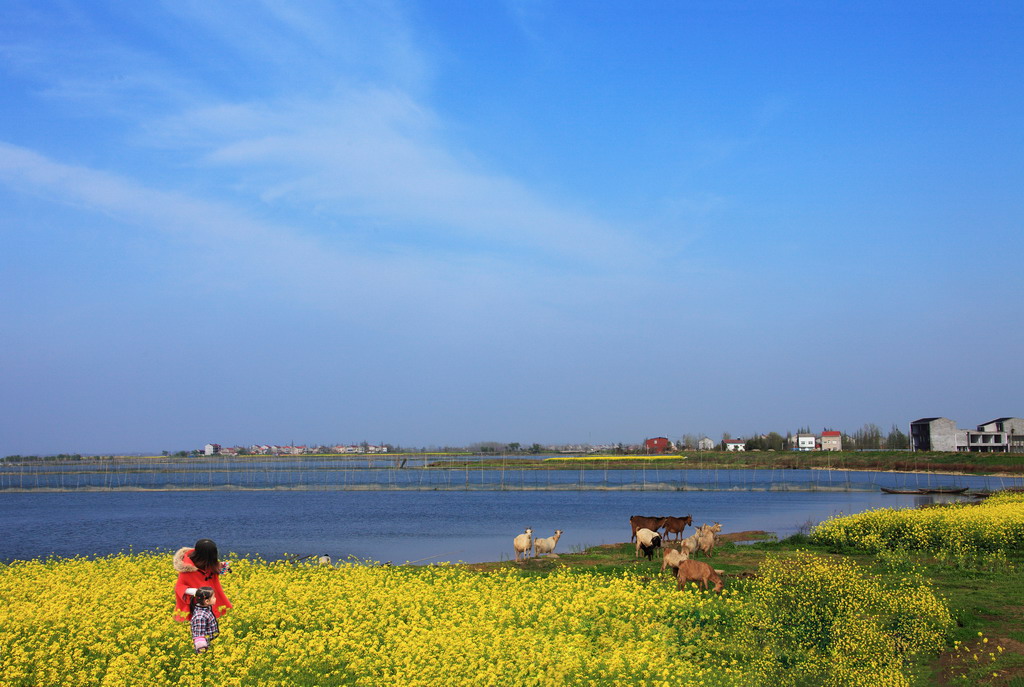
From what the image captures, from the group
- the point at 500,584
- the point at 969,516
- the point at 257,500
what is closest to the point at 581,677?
the point at 500,584

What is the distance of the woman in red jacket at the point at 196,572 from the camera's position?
31.2 ft

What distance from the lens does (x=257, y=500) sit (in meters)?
68.5

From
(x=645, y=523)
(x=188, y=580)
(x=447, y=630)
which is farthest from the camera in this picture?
(x=645, y=523)

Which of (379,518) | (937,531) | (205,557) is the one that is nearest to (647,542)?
(937,531)

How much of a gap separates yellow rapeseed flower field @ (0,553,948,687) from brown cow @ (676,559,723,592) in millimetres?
357

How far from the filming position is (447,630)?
1029cm

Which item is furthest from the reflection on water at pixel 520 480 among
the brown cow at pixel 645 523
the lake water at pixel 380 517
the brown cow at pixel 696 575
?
the brown cow at pixel 696 575

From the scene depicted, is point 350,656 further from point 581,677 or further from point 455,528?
point 455,528

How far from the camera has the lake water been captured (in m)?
34.2

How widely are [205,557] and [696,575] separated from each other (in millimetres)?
9881

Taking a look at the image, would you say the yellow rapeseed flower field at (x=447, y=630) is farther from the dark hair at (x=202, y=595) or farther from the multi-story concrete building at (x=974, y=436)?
the multi-story concrete building at (x=974, y=436)

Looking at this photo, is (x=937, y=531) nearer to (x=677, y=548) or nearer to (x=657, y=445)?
(x=677, y=548)

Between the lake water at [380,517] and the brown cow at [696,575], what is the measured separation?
1297 cm

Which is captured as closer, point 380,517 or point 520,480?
point 380,517
